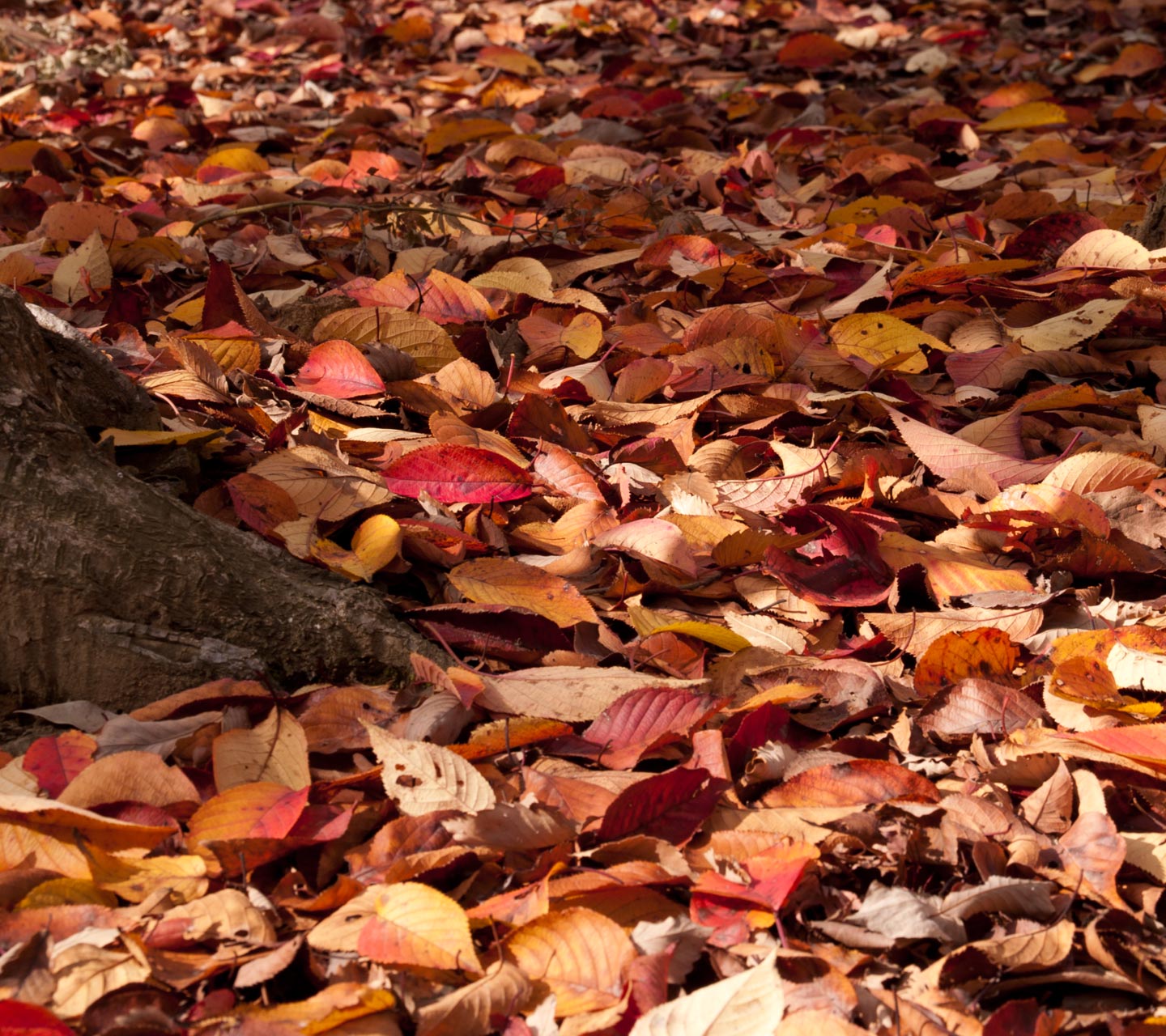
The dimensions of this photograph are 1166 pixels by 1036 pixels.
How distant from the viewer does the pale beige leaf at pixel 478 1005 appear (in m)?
1.04

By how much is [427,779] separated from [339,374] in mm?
996

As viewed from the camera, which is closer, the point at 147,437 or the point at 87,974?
the point at 87,974

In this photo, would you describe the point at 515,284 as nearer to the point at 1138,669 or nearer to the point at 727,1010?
the point at 1138,669

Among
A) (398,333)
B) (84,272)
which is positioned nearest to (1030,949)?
(398,333)

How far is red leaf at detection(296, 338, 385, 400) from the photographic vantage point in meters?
2.06

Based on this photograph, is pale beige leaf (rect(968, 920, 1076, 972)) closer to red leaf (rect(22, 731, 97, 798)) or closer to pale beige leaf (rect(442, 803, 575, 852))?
pale beige leaf (rect(442, 803, 575, 852))

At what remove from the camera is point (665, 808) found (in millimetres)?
1285

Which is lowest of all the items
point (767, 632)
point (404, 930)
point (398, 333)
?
point (767, 632)

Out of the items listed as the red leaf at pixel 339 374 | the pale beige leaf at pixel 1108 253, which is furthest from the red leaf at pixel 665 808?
the pale beige leaf at pixel 1108 253

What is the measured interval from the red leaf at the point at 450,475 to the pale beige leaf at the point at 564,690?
368 mm

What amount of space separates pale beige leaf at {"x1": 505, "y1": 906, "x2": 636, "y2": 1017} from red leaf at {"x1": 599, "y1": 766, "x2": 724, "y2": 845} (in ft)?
0.42

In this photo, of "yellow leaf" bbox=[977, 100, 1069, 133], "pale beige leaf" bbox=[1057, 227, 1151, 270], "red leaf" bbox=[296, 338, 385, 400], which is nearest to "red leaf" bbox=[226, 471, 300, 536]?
"red leaf" bbox=[296, 338, 385, 400]

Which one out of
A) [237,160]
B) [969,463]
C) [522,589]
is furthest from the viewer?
[237,160]

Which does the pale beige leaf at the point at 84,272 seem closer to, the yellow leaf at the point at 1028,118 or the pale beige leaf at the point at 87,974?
the pale beige leaf at the point at 87,974
